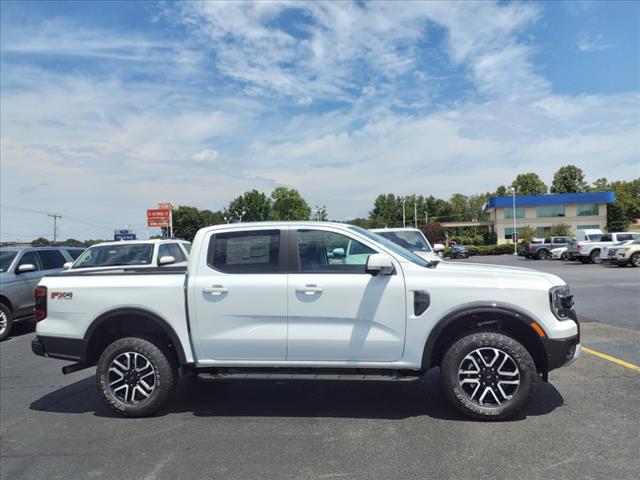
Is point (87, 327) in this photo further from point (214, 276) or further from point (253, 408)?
point (253, 408)

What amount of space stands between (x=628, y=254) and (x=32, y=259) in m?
24.2

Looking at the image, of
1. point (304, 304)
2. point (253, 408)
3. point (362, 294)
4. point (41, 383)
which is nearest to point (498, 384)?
point (362, 294)

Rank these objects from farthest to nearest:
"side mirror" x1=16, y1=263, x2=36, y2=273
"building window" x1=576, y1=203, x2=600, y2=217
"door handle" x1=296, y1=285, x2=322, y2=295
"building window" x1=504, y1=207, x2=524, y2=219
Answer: "building window" x1=504, y1=207, x2=524, y2=219 → "building window" x1=576, y1=203, x2=600, y2=217 → "side mirror" x1=16, y1=263, x2=36, y2=273 → "door handle" x1=296, y1=285, x2=322, y2=295

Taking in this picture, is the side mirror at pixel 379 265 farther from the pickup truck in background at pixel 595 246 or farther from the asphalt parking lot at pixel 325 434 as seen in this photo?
the pickup truck in background at pixel 595 246

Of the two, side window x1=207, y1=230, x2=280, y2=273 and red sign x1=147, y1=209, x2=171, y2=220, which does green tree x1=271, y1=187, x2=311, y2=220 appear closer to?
red sign x1=147, y1=209, x2=171, y2=220

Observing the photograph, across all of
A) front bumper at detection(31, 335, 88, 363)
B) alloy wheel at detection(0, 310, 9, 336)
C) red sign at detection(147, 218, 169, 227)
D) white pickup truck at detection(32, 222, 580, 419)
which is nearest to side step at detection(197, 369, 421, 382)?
white pickup truck at detection(32, 222, 580, 419)

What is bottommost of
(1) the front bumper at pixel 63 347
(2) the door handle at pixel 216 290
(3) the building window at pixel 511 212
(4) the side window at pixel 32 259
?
(1) the front bumper at pixel 63 347

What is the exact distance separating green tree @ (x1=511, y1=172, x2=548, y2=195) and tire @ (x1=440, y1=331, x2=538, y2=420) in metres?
119

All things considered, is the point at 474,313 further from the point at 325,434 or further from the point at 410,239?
the point at 410,239

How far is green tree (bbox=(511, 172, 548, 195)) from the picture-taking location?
114 m

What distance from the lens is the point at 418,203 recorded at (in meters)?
129

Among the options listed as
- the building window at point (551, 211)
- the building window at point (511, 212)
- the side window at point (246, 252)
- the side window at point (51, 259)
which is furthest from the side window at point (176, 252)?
the building window at point (551, 211)

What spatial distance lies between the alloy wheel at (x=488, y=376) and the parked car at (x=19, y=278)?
966 cm

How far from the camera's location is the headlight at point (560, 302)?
4449mm
